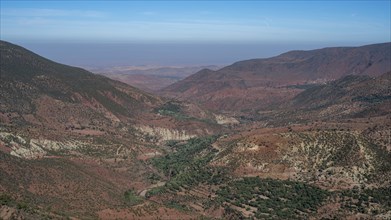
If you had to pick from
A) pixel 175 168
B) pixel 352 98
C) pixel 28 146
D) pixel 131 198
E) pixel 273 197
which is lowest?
pixel 131 198

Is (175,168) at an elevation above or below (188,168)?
below

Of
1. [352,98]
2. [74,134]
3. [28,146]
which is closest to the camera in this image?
[28,146]

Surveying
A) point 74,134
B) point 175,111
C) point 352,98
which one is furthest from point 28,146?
point 352,98

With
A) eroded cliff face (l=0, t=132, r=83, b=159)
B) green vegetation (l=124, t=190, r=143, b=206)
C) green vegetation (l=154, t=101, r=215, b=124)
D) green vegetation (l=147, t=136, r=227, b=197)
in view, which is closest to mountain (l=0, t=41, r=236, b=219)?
eroded cliff face (l=0, t=132, r=83, b=159)

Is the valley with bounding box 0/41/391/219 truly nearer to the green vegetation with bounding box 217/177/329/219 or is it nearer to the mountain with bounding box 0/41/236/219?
the green vegetation with bounding box 217/177/329/219

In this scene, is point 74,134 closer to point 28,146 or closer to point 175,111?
point 28,146

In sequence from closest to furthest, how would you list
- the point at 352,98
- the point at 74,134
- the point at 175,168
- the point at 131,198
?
1. the point at 131,198
2. the point at 175,168
3. the point at 74,134
4. the point at 352,98

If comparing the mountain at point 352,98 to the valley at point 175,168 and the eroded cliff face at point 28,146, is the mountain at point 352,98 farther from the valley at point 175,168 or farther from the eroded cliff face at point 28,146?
the eroded cliff face at point 28,146

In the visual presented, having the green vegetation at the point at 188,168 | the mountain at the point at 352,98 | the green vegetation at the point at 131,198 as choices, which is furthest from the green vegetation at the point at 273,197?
the mountain at the point at 352,98
